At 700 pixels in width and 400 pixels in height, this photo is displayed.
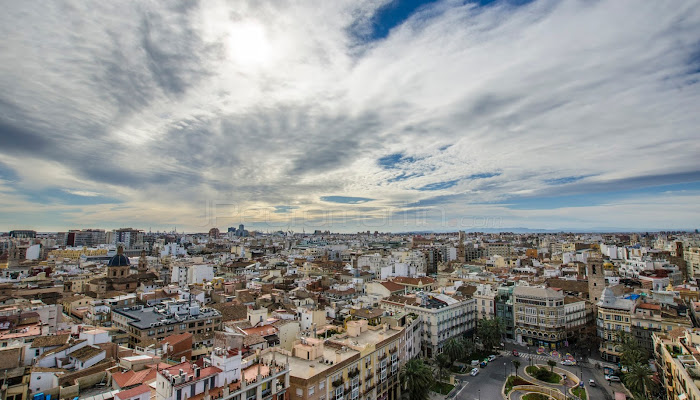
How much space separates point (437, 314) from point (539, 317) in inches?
813

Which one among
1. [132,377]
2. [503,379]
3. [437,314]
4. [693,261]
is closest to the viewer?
[132,377]

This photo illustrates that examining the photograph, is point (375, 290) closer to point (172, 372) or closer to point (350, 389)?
point (350, 389)

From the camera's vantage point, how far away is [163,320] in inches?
2064

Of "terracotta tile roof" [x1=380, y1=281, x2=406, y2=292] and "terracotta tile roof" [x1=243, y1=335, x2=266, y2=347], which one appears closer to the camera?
"terracotta tile roof" [x1=243, y1=335, x2=266, y2=347]

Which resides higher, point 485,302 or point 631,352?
point 485,302

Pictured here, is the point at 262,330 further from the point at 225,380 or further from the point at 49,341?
the point at 49,341

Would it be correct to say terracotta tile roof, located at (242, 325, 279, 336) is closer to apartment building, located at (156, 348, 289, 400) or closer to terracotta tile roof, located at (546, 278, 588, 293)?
apartment building, located at (156, 348, 289, 400)

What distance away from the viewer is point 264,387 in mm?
31719

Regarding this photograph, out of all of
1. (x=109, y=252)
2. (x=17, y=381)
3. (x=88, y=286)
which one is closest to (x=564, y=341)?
(x=17, y=381)

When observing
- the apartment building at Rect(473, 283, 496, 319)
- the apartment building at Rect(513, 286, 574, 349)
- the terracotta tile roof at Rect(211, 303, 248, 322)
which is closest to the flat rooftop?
the terracotta tile roof at Rect(211, 303, 248, 322)

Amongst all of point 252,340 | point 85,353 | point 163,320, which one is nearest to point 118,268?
point 163,320

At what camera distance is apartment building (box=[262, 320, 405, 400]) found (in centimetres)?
3547

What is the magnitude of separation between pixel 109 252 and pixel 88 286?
103552 millimetres

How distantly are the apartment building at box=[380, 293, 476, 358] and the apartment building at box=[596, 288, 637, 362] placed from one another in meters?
20.7
